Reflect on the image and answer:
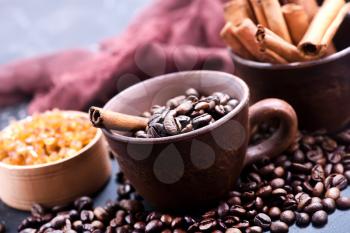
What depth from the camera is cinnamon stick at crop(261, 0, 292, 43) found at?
90 cm

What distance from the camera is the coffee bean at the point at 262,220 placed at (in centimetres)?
73

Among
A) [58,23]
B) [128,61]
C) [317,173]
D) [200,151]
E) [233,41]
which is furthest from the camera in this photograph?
[58,23]

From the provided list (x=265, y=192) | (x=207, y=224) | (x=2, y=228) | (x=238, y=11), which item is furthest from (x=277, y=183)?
(x=2, y=228)

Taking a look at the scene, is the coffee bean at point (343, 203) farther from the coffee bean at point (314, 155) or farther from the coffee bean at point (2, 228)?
the coffee bean at point (2, 228)

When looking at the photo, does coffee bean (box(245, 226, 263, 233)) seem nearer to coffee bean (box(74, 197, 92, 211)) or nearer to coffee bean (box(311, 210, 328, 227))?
coffee bean (box(311, 210, 328, 227))

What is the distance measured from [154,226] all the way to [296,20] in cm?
46

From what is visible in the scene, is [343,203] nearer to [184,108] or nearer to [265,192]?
[265,192]

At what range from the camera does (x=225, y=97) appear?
80 cm

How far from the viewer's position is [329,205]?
743 mm

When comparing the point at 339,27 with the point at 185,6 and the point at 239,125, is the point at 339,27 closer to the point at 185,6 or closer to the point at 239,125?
the point at 239,125

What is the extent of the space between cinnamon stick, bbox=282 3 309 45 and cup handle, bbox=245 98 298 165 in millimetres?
190

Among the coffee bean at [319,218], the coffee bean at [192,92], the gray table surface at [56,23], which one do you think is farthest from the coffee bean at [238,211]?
the gray table surface at [56,23]

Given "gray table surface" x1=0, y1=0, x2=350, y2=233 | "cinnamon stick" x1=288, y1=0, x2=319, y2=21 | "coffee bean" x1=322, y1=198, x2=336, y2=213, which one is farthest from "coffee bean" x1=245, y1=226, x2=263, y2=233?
"gray table surface" x1=0, y1=0, x2=350, y2=233

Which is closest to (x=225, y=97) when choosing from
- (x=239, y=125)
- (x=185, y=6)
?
(x=239, y=125)
